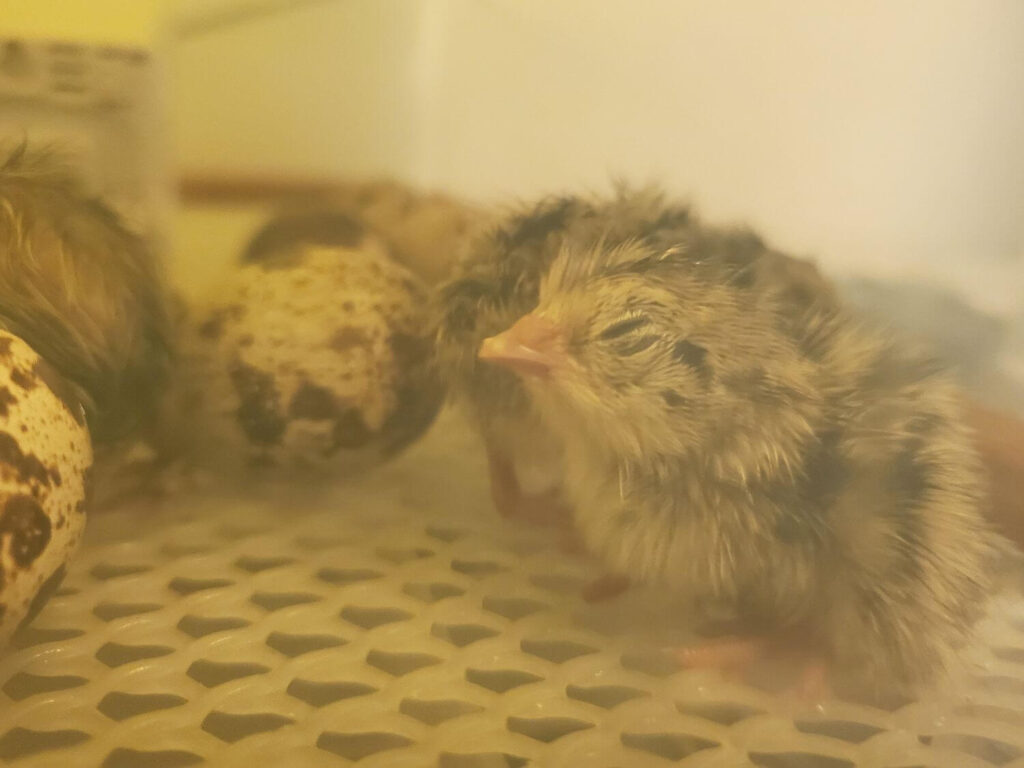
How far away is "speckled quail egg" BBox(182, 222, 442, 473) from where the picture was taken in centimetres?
63

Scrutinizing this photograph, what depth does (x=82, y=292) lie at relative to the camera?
0.58 meters

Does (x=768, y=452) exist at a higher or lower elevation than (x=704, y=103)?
lower

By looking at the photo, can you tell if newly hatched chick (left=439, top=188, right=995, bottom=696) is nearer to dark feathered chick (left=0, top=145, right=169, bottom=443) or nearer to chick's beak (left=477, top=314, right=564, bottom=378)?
chick's beak (left=477, top=314, right=564, bottom=378)

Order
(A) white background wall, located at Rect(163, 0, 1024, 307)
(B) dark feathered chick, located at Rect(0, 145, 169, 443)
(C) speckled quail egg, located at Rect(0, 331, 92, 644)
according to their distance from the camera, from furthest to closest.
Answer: (A) white background wall, located at Rect(163, 0, 1024, 307) < (B) dark feathered chick, located at Rect(0, 145, 169, 443) < (C) speckled quail egg, located at Rect(0, 331, 92, 644)

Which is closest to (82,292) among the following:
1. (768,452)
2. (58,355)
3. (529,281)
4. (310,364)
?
(58,355)

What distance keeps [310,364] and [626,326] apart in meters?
0.24

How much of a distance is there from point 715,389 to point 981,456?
18 cm

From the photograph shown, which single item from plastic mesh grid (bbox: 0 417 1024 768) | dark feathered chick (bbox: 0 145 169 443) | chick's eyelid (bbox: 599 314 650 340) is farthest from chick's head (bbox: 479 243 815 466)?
dark feathered chick (bbox: 0 145 169 443)

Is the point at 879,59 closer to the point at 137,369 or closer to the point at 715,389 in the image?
the point at 715,389

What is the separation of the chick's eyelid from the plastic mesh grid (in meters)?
0.19

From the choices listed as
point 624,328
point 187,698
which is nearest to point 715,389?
point 624,328

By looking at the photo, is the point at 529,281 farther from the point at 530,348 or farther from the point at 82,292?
the point at 82,292

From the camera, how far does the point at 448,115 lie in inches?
37.2

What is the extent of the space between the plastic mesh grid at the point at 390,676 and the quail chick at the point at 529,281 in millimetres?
81
